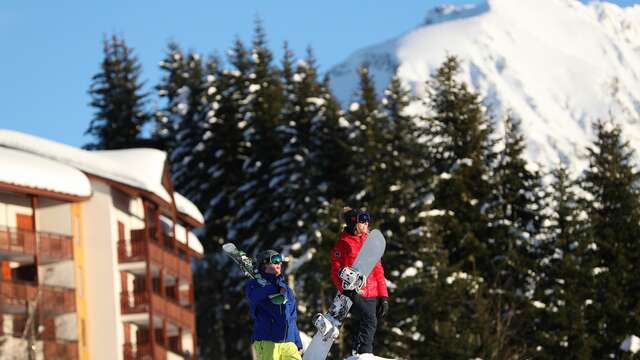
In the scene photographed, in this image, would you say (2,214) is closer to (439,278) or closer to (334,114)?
(439,278)

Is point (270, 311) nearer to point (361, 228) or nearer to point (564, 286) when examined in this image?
point (361, 228)

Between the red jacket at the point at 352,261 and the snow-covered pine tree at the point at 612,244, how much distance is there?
30743 mm

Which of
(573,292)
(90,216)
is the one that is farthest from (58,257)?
(573,292)

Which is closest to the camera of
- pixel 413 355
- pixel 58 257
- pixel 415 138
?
pixel 413 355

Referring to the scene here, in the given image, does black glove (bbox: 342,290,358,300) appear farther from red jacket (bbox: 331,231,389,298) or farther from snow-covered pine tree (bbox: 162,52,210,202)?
snow-covered pine tree (bbox: 162,52,210,202)

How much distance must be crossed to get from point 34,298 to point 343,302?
30.2 meters

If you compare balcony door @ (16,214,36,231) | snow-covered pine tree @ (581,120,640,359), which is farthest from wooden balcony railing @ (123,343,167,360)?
snow-covered pine tree @ (581,120,640,359)

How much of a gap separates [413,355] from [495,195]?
1600 centimetres

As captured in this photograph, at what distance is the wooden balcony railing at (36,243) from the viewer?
4419cm

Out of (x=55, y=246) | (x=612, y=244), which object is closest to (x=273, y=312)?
(x=55, y=246)

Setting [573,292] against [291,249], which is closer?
[573,292]

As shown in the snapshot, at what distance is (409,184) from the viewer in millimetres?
53250

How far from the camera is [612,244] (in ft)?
166

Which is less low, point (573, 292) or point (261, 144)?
point (261, 144)
